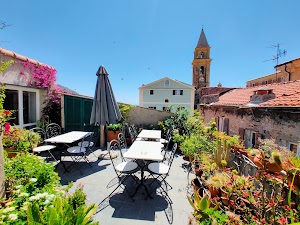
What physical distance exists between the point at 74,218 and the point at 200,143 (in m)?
4.32

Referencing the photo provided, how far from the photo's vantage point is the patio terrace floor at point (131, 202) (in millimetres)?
2934

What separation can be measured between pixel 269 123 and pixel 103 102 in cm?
615

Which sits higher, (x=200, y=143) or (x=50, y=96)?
(x=50, y=96)

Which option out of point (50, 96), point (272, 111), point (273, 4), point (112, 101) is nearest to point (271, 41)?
point (273, 4)

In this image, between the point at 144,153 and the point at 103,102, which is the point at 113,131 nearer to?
the point at 103,102

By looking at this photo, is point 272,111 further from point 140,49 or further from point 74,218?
Answer: point 140,49

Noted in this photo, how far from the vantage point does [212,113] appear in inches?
452

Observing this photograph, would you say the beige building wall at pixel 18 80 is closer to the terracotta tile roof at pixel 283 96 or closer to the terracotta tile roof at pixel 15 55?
the terracotta tile roof at pixel 15 55

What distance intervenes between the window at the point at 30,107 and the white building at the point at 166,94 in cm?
2269

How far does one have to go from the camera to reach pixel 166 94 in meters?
29.3

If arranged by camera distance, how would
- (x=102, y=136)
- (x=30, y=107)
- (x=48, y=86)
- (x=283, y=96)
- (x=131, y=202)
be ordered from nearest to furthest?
(x=131, y=202)
(x=283, y=96)
(x=30, y=107)
(x=48, y=86)
(x=102, y=136)

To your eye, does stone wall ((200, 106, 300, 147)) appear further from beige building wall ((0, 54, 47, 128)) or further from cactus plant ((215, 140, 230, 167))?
beige building wall ((0, 54, 47, 128))

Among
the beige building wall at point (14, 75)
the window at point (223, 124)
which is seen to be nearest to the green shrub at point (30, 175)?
the beige building wall at point (14, 75)

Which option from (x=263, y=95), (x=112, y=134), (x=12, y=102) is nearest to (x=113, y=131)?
(x=112, y=134)
